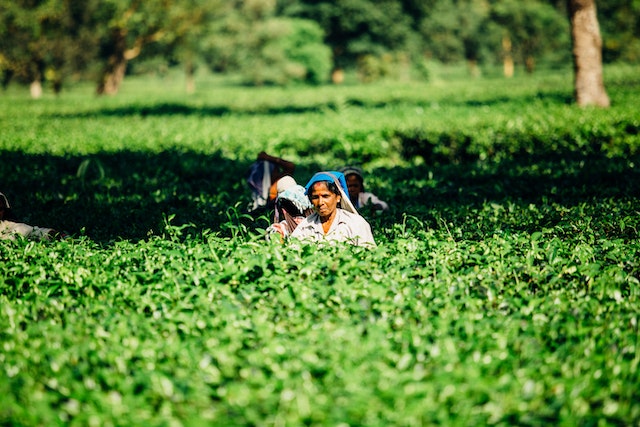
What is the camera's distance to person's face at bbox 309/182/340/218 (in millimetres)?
5801

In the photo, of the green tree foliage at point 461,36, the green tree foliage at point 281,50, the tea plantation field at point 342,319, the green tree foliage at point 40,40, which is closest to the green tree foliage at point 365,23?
the green tree foliage at point 281,50

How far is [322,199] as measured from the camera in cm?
582

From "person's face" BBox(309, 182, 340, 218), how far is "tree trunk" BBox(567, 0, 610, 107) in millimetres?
14052

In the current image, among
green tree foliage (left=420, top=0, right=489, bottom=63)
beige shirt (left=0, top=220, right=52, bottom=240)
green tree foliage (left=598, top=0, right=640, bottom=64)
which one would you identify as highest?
green tree foliage (left=420, top=0, right=489, bottom=63)

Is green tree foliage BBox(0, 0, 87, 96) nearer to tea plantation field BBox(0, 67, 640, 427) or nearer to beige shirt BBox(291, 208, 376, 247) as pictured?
tea plantation field BBox(0, 67, 640, 427)

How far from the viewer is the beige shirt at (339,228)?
5802mm

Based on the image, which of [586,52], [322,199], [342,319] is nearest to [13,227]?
[322,199]

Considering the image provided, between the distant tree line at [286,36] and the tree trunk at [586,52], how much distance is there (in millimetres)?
21391

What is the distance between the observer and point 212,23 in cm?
4400

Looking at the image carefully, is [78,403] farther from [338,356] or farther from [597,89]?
[597,89]

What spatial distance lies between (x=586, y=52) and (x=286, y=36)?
42015mm

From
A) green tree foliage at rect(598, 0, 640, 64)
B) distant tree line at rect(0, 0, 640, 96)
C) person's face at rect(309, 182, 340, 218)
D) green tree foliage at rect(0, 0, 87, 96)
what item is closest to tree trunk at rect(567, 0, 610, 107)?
person's face at rect(309, 182, 340, 218)

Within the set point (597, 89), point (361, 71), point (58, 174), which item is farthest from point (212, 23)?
point (58, 174)

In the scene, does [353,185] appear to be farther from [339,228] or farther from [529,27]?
[529,27]
